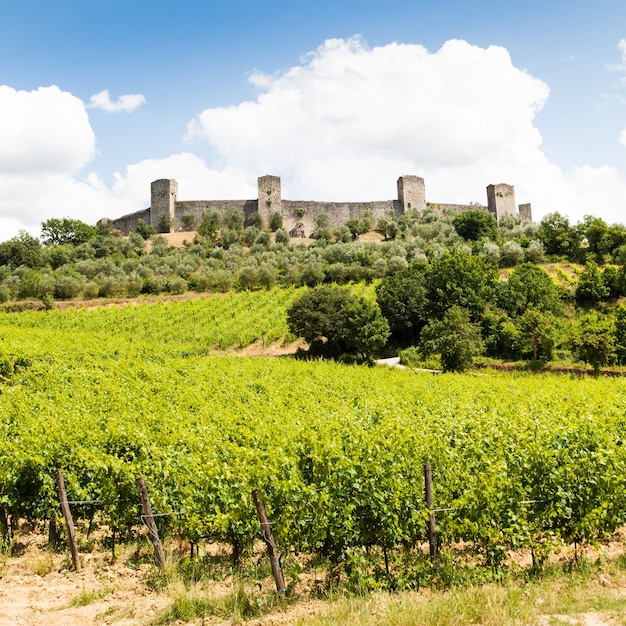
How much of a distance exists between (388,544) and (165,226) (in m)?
59.1

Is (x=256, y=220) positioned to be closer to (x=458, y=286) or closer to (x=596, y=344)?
(x=458, y=286)

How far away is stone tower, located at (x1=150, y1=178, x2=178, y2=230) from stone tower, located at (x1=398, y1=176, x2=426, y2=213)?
2759 centimetres

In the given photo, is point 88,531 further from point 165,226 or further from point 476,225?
point 165,226

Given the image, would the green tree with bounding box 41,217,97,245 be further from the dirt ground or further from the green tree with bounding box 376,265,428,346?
the dirt ground

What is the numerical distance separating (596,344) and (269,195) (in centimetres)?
4594

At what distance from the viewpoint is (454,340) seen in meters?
25.8

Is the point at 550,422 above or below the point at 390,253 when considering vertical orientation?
below

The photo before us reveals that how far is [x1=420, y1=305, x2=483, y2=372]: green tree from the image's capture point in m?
25.7

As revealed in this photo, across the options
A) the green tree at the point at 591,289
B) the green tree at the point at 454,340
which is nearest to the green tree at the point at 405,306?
the green tree at the point at 454,340

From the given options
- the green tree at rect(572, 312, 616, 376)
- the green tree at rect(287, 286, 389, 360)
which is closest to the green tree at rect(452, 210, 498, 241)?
the green tree at rect(287, 286, 389, 360)

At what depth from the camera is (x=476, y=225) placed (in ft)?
177

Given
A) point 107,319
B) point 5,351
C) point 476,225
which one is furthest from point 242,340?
point 476,225

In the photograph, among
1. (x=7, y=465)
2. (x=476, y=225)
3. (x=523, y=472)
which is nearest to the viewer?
(x=523, y=472)

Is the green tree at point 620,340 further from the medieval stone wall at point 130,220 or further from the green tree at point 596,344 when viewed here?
the medieval stone wall at point 130,220
